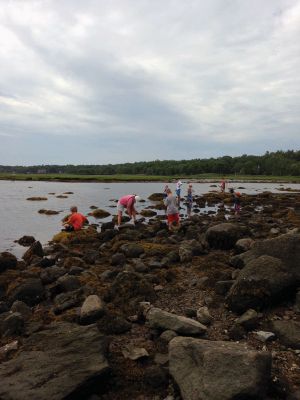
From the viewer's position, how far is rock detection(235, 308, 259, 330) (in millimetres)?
7332

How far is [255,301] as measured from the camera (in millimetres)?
7938

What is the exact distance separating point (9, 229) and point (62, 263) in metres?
15.1

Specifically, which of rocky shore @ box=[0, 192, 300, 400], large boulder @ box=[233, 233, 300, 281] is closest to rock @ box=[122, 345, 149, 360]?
rocky shore @ box=[0, 192, 300, 400]

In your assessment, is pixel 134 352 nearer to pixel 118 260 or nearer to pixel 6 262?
pixel 118 260

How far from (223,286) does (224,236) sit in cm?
551

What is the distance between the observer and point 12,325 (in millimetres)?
8148

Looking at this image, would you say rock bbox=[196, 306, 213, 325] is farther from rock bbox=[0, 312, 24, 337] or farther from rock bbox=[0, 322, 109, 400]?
rock bbox=[0, 312, 24, 337]

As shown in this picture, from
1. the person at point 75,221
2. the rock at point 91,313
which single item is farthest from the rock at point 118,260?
the person at point 75,221

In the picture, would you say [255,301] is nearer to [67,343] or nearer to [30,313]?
[67,343]

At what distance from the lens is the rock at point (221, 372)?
4984 millimetres

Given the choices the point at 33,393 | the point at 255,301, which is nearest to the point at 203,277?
the point at 255,301

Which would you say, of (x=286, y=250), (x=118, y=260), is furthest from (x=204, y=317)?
(x=118, y=260)

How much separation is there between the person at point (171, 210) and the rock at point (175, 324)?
1232 centimetres

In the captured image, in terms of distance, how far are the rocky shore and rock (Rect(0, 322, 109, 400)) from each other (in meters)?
0.02
